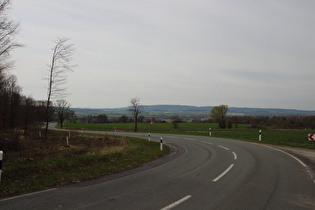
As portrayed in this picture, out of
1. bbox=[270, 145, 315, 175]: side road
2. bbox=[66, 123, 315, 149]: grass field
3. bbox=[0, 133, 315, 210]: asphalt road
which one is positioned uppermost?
bbox=[0, 133, 315, 210]: asphalt road

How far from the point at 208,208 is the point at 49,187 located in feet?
16.2

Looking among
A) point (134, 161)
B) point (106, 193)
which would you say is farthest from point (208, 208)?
point (134, 161)

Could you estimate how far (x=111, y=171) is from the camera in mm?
9328

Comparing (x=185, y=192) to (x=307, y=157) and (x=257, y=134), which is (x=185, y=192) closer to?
(x=307, y=157)

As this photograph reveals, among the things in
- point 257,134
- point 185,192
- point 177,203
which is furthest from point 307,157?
point 257,134

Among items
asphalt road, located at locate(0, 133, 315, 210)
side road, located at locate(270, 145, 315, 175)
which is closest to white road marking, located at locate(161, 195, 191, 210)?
asphalt road, located at locate(0, 133, 315, 210)

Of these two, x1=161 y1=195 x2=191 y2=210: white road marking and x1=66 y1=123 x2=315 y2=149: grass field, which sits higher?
x1=161 y1=195 x2=191 y2=210: white road marking

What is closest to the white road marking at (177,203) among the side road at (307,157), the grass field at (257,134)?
the side road at (307,157)

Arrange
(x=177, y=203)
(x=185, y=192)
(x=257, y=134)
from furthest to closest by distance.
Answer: (x=257, y=134) → (x=185, y=192) → (x=177, y=203)

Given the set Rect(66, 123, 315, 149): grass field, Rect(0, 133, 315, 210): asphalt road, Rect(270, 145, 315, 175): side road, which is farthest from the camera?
Rect(66, 123, 315, 149): grass field

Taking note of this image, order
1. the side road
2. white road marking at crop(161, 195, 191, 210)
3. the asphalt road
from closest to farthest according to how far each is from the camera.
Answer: white road marking at crop(161, 195, 191, 210) → the asphalt road → the side road

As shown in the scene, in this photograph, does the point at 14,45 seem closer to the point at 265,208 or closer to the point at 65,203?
the point at 65,203

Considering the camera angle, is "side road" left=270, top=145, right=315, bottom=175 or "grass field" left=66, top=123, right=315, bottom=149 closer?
"side road" left=270, top=145, right=315, bottom=175

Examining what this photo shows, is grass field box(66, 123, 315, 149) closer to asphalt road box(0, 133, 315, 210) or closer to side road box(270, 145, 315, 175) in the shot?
side road box(270, 145, 315, 175)
